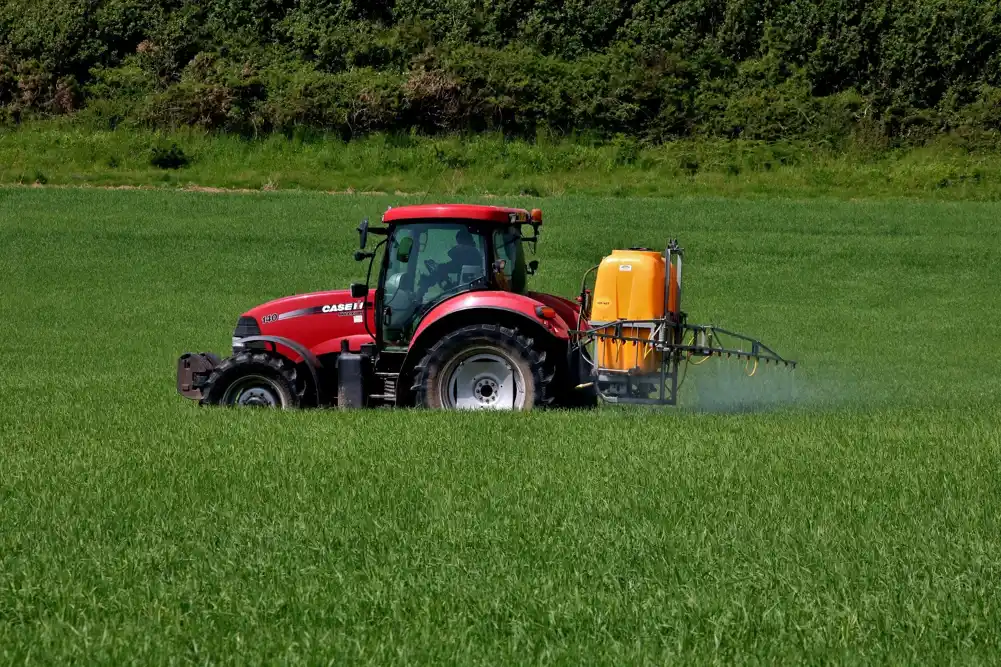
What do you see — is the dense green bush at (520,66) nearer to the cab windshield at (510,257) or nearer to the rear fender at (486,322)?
the cab windshield at (510,257)

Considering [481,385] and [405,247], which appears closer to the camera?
[481,385]

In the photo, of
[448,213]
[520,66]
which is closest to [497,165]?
[520,66]

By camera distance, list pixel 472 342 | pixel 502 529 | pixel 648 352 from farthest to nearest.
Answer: pixel 648 352 → pixel 472 342 → pixel 502 529

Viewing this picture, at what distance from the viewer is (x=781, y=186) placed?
33.0 meters

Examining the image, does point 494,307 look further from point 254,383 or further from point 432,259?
point 254,383

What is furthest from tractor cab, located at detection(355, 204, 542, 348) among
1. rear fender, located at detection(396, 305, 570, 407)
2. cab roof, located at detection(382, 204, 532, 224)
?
rear fender, located at detection(396, 305, 570, 407)

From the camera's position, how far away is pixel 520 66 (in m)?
38.2

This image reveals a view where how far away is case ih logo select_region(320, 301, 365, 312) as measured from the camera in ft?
39.2

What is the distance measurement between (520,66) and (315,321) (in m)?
27.4

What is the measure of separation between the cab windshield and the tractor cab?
1 centimetres

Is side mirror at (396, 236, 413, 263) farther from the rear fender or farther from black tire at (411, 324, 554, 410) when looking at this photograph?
black tire at (411, 324, 554, 410)

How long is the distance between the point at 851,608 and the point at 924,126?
1301 inches

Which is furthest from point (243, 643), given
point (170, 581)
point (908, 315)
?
point (908, 315)

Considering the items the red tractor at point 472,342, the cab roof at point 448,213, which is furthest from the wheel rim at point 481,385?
the cab roof at point 448,213
